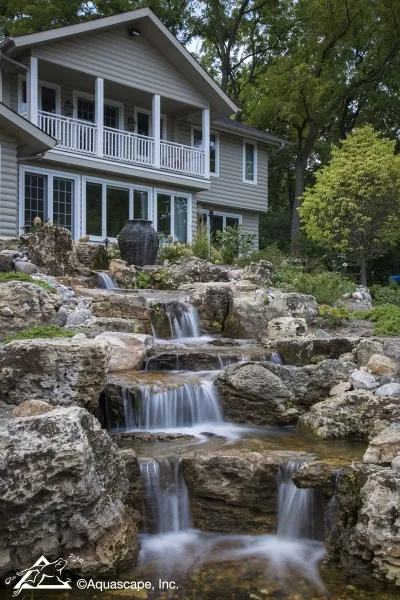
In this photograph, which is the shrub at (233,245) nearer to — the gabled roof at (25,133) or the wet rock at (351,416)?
the gabled roof at (25,133)

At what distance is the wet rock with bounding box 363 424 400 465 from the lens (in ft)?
16.0

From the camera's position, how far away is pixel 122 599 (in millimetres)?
3822

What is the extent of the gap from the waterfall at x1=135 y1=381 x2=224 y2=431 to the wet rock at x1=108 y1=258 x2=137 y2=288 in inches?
218

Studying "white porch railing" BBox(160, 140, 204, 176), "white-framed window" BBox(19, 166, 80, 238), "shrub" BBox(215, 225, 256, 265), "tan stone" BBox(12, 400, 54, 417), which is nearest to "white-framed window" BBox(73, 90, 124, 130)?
"white porch railing" BBox(160, 140, 204, 176)

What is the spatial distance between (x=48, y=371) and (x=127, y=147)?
1372cm

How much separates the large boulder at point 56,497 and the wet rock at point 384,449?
2.20m

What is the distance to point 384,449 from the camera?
497 cm

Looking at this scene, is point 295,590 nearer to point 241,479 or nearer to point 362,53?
point 241,479

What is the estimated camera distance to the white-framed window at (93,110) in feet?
61.0

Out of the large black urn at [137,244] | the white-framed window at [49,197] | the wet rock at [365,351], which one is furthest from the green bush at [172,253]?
the wet rock at [365,351]

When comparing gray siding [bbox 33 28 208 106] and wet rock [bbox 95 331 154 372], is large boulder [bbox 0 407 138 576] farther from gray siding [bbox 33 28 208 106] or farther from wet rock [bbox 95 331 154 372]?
gray siding [bbox 33 28 208 106]

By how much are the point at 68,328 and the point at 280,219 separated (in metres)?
21.7

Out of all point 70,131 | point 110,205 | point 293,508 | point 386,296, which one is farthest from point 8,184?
point 293,508

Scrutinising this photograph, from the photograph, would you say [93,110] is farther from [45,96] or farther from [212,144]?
[212,144]
